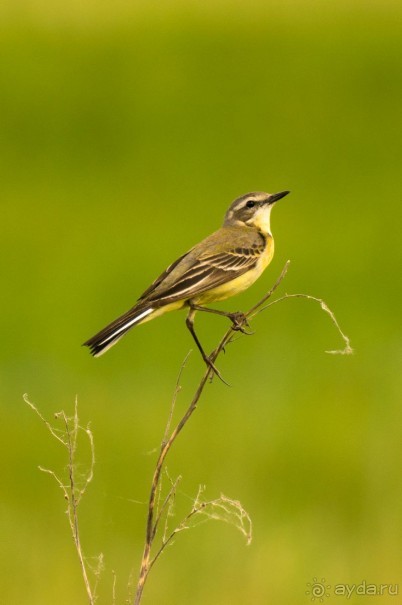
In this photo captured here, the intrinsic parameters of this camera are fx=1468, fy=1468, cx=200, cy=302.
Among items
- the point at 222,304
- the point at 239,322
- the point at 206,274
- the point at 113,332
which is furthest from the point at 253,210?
the point at 222,304

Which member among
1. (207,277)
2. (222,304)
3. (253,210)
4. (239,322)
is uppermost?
(253,210)

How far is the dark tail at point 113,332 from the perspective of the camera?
574cm

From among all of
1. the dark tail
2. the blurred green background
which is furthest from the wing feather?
the blurred green background

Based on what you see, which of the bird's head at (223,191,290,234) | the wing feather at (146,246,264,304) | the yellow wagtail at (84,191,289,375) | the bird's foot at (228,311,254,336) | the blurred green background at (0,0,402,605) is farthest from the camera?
the blurred green background at (0,0,402,605)

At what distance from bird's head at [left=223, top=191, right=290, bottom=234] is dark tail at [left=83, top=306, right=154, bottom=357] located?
73.8 inches

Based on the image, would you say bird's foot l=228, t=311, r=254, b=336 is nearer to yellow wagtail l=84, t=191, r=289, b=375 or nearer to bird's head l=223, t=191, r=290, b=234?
yellow wagtail l=84, t=191, r=289, b=375

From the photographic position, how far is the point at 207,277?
22.7 ft

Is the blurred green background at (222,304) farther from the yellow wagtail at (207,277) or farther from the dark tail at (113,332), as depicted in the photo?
the yellow wagtail at (207,277)

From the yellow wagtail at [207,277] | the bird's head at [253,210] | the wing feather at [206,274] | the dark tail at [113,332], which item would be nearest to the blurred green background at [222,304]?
the dark tail at [113,332]

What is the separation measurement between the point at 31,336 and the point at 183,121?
410 inches

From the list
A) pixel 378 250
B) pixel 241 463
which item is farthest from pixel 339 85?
pixel 241 463

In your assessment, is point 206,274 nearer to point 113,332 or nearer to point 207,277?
point 207,277

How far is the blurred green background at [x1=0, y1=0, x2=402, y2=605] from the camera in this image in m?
8.63

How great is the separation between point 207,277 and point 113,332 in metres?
1.11
